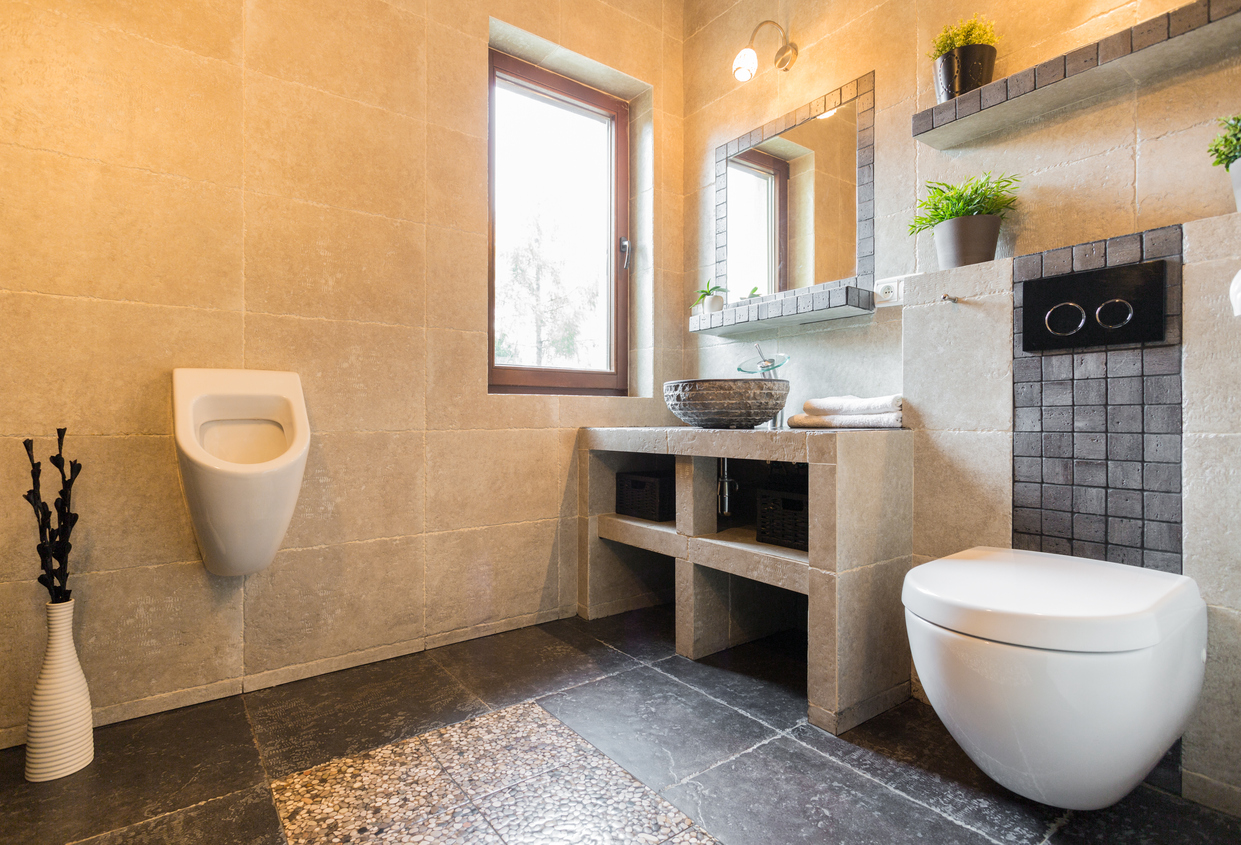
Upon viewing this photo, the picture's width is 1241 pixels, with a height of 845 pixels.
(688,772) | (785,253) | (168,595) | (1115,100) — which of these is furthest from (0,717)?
(1115,100)

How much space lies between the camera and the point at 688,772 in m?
1.39

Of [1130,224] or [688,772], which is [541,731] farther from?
[1130,224]

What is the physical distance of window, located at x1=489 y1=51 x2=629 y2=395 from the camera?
2441 mm

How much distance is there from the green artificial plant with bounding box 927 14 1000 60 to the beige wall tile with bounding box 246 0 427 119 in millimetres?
1595

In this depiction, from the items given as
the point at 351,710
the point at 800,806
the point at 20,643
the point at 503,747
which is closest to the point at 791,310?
the point at 800,806

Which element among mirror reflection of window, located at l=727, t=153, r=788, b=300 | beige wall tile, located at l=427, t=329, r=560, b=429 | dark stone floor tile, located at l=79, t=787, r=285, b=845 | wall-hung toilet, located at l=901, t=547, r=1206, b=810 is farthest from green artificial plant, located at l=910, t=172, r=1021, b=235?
dark stone floor tile, located at l=79, t=787, r=285, b=845

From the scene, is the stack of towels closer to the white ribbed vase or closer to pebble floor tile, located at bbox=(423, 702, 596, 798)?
pebble floor tile, located at bbox=(423, 702, 596, 798)

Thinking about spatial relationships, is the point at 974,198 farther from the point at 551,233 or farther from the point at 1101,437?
the point at 551,233

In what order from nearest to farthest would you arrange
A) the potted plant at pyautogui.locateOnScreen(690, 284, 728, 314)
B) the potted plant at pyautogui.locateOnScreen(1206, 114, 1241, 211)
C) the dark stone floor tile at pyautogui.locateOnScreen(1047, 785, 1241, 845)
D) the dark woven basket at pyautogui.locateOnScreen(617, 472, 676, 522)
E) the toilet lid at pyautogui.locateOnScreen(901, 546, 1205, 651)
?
the toilet lid at pyautogui.locateOnScreen(901, 546, 1205, 651)
the dark stone floor tile at pyautogui.locateOnScreen(1047, 785, 1241, 845)
the potted plant at pyautogui.locateOnScreen(1206, 114, 1241, 211)
the dark woven basket at pyautogui.locateOnScreen(617, 472, 676, 522)
the potted plant at pyautogui.locateOnScreen(690, 284, 728, 314)

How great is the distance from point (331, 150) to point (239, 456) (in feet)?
3.17

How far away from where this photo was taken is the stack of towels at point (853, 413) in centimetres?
177

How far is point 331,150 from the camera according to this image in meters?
1.93

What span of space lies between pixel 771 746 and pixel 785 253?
1674 mm

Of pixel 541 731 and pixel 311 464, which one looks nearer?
pixel 541 731
